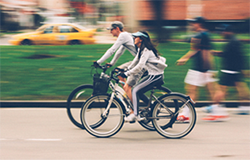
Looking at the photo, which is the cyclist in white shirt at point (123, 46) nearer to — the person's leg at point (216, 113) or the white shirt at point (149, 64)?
the white shirt at point (149, 64)

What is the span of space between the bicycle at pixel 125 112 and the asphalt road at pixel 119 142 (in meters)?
0.13

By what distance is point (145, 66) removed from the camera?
5.19 meters

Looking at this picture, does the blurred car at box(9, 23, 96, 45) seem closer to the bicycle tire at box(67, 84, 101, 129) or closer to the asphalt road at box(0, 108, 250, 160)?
the asphalt road at box(0, 108, 250, 160)

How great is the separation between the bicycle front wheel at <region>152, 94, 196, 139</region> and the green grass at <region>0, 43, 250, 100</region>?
9.15ft

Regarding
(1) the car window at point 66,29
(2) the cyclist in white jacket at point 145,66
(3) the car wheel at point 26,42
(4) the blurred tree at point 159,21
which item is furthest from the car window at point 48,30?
(2) the cyclist in white jacket at point 145,66

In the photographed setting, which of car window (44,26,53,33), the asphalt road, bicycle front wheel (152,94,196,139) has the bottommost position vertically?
the asphalt road

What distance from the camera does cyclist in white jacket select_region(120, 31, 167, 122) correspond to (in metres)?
5.12

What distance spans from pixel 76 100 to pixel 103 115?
590mm

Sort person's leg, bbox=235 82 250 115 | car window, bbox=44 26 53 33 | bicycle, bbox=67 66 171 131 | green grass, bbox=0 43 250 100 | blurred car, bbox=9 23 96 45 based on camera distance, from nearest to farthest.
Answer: bicycle, bbox=67 66 171 131
person's leg, bbox=235 82 250 115
green grass, bbox=0 43 250 100
blurred car, bbox=9 23 96 45
car window, bbox=44 26 53 33

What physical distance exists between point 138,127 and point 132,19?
16164mm

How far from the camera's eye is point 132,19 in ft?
70.3

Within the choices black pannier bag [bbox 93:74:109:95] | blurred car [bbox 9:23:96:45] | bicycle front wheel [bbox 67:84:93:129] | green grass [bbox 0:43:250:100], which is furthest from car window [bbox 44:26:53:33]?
black pannier bag [bbox 93:74:109:95]

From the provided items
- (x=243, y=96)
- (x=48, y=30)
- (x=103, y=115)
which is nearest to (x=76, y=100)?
(x=103, y=115)

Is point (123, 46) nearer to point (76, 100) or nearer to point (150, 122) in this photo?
point (76, 100)
